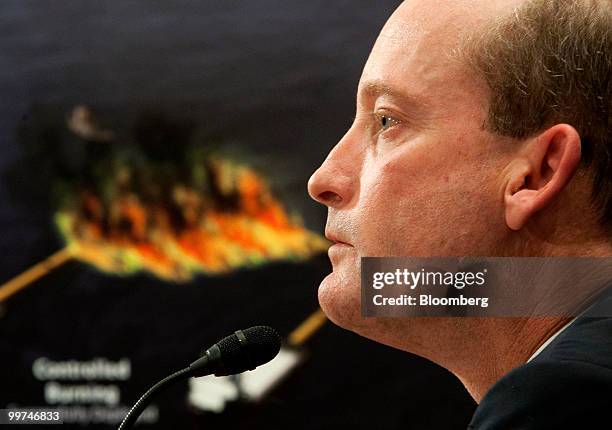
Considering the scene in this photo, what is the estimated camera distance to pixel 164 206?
6.95 ft

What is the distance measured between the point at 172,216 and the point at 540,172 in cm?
135

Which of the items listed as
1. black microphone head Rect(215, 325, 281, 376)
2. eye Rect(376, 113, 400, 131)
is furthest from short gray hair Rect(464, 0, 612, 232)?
black microphone head Rect(215, 325, 281, 376)

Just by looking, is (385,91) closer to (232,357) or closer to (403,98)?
(403,98)

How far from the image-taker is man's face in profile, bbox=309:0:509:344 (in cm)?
94

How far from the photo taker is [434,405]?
6.81 ft

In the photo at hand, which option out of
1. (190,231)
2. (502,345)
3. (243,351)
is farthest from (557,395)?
(190,231)

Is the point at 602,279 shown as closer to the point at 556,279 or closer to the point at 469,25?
the point at 556,279

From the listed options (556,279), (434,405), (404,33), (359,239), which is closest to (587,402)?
(556,279)

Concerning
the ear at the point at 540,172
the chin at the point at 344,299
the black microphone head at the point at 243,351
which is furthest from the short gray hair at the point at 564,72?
the black microphone head at the point at 243,351

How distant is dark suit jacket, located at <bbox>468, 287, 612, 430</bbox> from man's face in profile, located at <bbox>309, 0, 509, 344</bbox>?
20 centimetres

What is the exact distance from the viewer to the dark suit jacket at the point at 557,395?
700 mm

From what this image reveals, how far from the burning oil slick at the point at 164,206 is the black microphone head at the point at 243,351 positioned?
1.16 metres

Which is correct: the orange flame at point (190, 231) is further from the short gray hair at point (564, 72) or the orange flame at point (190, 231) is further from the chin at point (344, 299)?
the short gray hair at point (564, 72)

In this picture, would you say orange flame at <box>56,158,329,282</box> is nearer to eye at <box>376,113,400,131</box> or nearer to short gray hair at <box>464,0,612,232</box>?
eye at <box>376,113,400,131</box>
